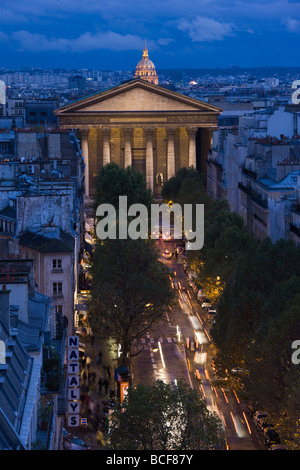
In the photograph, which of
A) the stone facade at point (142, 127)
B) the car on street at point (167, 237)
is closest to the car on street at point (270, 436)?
the car on street at point (167, 237)

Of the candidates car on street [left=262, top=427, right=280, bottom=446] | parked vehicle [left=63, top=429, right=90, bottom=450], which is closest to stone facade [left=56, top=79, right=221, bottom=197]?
parked vehicle [left=63, top=429, right=90, bottom=450]

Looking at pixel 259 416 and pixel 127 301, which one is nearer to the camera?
pixel 259 416

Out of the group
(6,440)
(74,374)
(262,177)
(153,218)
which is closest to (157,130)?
(153,218)

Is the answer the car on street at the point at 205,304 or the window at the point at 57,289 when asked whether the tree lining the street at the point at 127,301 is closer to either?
the window at the point at 57,289

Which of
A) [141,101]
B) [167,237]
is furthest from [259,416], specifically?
[141,101]

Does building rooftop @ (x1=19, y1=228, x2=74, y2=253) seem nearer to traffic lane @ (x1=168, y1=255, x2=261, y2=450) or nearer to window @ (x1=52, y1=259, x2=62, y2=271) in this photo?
window @ (x1=52, y1=259, x2=62, y2=271)

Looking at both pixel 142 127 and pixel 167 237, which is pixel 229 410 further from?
pixel 142 127

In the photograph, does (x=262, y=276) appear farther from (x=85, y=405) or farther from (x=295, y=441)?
(x=295, y=441)
